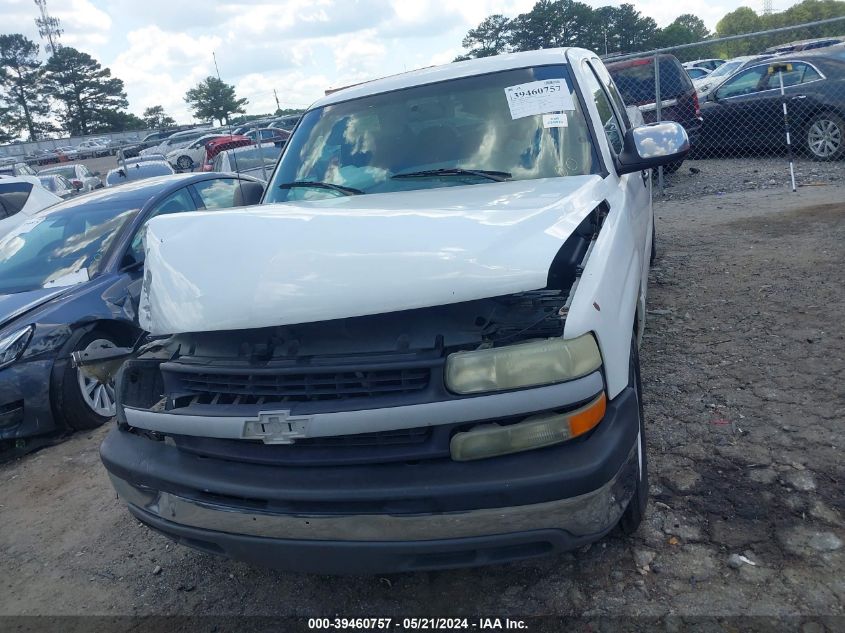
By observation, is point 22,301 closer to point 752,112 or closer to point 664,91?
point 664,91

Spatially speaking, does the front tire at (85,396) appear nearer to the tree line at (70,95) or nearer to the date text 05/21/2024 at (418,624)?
the date text 05/21/2024 at (418,624)

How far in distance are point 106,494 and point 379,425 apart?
2499mm

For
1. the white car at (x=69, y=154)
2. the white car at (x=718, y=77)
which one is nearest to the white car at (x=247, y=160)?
the white car at (x=718, y=77)

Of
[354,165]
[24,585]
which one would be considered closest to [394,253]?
Answer: [354,165]

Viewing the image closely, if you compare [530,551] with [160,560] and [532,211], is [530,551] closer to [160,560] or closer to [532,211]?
[532,211]

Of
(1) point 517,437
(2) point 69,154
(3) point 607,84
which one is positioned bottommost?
(1) point 517,437

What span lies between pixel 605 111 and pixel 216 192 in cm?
366

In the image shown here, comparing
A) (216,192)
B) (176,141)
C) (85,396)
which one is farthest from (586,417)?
(176,141)

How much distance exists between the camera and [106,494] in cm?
374

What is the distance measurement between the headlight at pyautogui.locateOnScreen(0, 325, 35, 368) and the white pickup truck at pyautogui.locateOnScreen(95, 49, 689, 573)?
2.20 m

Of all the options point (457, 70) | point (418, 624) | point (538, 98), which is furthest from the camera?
point (457, 70)

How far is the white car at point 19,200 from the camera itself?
912 cm

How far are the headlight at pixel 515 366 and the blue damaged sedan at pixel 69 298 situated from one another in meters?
2.31

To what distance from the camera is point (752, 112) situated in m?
11.2
